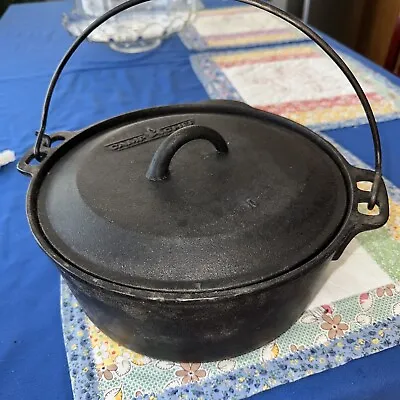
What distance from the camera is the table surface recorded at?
0.64 meters

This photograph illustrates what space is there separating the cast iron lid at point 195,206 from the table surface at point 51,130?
0.61ft

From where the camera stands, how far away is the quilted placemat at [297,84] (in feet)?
4.02

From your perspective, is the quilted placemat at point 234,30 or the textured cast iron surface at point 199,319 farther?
the quilted placemat at point 234,30

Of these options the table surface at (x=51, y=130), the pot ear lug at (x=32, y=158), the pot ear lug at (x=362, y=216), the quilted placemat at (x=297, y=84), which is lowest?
the table surface at (x=51, y=130)

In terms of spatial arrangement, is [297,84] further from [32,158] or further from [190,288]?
[190,288]

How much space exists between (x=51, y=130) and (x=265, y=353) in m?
0.78

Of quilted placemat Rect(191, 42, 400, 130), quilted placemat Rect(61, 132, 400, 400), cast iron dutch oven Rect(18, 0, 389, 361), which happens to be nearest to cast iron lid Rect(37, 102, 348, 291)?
cast iron dutch oven Rect(18, 0, 389, 361)

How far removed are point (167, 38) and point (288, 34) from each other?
40 centimetres

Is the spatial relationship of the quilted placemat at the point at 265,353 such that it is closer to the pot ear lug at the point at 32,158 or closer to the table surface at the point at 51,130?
the table surface at the point at 51,130

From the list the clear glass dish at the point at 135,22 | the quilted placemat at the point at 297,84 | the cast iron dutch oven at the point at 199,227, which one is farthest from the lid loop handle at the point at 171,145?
the clear glass dish at the point at 135,22

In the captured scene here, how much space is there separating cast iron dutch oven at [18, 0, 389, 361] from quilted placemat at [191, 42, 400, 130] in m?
0.52

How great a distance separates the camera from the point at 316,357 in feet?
2.17

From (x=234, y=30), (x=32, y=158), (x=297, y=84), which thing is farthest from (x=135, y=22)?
(x=32, y=158)

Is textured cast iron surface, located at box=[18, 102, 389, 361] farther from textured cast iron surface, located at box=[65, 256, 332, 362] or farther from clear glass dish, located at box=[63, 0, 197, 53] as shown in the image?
clear glass dish, located at box=[63, 0, 197, 53]
